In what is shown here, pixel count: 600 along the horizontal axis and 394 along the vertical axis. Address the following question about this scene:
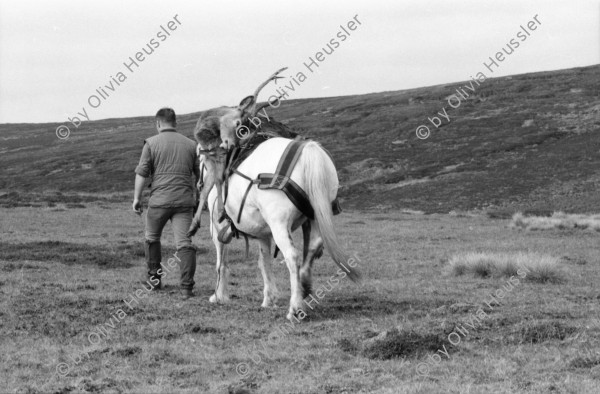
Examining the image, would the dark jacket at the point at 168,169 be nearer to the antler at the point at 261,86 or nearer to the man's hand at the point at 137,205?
the man's hand at the point at 137,205

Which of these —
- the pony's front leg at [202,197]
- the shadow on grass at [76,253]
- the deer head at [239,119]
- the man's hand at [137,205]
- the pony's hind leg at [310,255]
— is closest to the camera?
the pony's hind leg at [310,255]

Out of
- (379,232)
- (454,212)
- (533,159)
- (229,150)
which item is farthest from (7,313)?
(533,159)

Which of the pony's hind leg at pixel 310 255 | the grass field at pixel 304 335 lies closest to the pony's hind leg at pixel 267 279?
the grass field at pixel 304 335

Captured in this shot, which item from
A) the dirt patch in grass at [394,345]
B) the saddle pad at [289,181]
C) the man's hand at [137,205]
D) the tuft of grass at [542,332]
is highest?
the saddle pad at [289,181]

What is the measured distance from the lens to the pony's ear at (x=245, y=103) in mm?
10641

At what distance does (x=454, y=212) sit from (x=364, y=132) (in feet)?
126

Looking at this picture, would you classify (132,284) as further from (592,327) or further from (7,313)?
(592,327)

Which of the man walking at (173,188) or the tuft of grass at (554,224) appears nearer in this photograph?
the man walking at (173,188)

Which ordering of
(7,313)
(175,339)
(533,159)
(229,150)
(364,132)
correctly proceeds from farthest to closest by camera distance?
1. (364,132)
2. (533,159)
3. (229,150)
4. (7,313)
5. (175,339)

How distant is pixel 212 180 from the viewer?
1091 centimetres

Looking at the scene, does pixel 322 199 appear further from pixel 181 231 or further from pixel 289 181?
pixel 181 231

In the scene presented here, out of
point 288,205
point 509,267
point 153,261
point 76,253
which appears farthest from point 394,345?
point 76,253

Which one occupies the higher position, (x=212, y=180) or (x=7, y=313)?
(x=212, y=180)

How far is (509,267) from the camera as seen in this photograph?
15031mm
